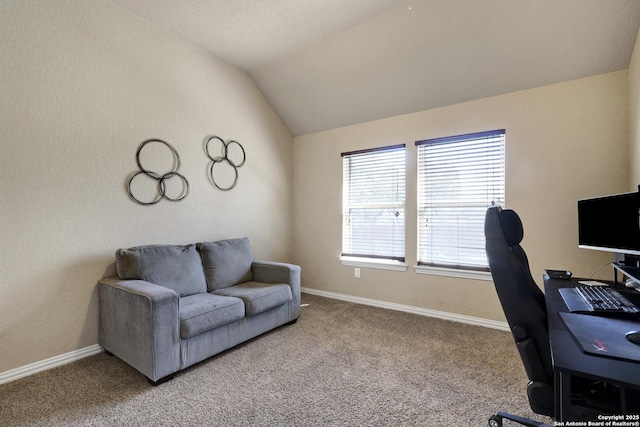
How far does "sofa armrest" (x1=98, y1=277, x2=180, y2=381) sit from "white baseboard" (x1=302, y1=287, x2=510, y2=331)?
7.51ft

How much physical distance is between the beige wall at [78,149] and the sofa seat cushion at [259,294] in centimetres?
79

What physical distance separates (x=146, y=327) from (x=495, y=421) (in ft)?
7.04

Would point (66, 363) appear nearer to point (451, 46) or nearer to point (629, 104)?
point (451, 46)

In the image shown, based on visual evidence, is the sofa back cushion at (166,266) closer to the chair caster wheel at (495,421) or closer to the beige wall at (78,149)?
the beige wall at (78,149)

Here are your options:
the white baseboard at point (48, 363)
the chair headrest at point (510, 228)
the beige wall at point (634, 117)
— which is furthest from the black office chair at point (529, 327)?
the white baseboard at point (48, 363)

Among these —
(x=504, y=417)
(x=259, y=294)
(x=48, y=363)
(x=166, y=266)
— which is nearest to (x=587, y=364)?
(x=504, y=417)

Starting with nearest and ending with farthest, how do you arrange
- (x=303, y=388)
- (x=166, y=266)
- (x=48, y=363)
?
(x=303, y=388) → (x=48, y=363) → (x=166, y=266)

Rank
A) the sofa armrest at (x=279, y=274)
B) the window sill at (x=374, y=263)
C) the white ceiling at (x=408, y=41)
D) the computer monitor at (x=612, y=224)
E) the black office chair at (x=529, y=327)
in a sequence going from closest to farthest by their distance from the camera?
1. the black office chair at (x=529, y=327)
2. the computer monitor at (x=612, y=224)
3. the white ceiling at (x=408, y=41)
4. the sofa armrest at (x=279, y=274)
5. the window sill at (x=374, y=263)

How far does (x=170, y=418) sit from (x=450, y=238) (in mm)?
2906

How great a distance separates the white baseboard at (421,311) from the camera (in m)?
2.98

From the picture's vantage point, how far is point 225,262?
305cm

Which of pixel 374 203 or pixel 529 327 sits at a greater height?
pixel 374 203

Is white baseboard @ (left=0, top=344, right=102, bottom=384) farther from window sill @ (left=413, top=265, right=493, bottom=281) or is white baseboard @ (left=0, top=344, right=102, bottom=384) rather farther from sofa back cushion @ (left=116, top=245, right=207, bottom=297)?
window sill @ (left=413, top=265, right=493, bottom=281)

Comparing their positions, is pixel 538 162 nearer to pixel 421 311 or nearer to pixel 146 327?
pixel 421 311
